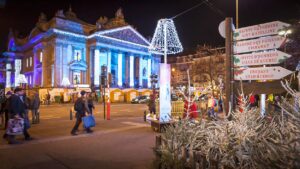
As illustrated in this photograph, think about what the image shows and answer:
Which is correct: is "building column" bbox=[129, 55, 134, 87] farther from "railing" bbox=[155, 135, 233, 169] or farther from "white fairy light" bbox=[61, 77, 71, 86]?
"railing" bbox=[155, 135, 233, 169]

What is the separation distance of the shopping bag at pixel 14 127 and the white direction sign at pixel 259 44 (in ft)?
25.6

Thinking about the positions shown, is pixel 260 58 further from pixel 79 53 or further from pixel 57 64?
pixel 79 53

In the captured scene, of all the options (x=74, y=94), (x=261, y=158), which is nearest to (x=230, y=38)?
(x=261, y=158)

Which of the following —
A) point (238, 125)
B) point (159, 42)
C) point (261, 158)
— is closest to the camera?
point (261, 158)

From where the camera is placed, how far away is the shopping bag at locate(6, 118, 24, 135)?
949 centimetres

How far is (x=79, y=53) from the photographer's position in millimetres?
63719

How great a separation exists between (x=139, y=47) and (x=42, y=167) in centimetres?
6846

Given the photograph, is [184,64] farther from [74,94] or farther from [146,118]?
[146,118]

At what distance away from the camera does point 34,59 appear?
67.9 metres

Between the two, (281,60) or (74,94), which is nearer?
(281,60)

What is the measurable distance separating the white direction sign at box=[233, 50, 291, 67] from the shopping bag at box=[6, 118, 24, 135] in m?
7.72

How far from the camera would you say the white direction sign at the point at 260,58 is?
16.9 ft

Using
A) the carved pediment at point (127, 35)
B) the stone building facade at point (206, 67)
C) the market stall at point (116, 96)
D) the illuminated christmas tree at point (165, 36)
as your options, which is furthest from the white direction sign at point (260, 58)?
the carved pediment at point (127, 35)

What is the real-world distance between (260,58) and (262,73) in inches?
12.0
